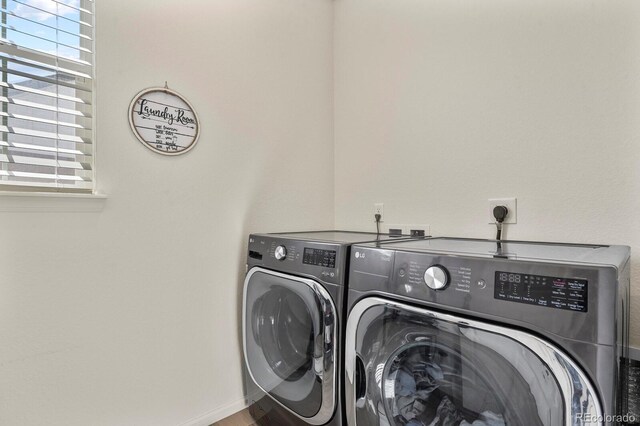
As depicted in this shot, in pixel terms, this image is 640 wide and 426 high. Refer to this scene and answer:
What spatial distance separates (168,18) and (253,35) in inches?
17.7

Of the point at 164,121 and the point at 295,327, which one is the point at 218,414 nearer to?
the point at 295,327

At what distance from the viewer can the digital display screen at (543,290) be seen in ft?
2.23

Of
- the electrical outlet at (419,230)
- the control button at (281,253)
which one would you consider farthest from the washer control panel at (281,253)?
the electrical outlet at (419,230)

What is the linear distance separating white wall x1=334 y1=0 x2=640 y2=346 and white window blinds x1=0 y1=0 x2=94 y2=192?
1368mm

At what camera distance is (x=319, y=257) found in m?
1.24

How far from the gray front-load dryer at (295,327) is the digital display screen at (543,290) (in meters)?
0.51

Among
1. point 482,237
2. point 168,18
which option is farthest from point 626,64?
point 168,18

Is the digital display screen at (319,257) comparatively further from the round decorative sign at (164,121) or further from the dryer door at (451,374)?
the round decorative sign at (164,121)

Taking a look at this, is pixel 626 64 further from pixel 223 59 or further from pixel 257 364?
pixel 257 364

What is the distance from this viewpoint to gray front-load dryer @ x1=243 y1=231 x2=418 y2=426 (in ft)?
3.85

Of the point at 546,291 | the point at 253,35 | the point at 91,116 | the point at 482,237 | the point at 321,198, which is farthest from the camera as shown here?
the point at 321,198

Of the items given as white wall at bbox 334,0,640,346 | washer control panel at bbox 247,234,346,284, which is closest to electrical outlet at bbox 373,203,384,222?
white wall at bbox 334,0,640,346

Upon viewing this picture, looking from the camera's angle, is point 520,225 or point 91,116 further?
point 520,225

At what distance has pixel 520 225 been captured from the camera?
1389mm
